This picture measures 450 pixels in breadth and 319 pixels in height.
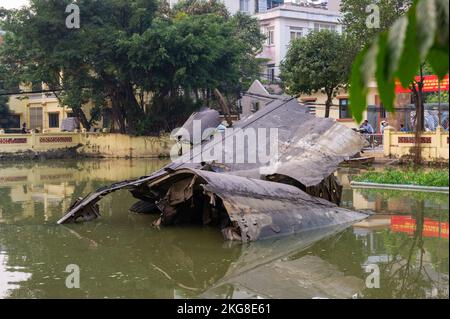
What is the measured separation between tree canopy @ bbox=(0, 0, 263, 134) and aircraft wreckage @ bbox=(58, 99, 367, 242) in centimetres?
1751

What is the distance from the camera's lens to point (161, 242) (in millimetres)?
10312

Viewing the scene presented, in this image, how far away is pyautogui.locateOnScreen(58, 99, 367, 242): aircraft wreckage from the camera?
9.98 meters

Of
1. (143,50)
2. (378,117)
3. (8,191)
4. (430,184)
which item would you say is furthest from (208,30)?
(430,184)

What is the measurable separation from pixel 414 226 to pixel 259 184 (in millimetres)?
3104

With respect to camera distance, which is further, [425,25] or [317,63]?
[317,63]

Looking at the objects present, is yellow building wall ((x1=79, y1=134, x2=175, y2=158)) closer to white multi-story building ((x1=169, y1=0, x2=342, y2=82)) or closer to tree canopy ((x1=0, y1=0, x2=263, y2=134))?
tree canopy ((x1=0, y1=0, x2=263, y2=134))

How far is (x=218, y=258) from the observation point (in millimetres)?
8977

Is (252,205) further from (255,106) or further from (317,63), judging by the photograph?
(317,63)

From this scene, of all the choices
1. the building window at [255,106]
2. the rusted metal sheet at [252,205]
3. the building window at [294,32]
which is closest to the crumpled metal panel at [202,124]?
the rusted metal sheet at [252,205]

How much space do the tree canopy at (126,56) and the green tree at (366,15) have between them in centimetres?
853

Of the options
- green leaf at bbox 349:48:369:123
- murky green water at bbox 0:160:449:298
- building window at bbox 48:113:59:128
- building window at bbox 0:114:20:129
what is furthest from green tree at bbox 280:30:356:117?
green leaf at bbox 349:48:369:123

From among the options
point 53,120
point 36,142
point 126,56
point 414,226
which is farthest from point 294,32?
point 414,226

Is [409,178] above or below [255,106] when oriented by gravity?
below
